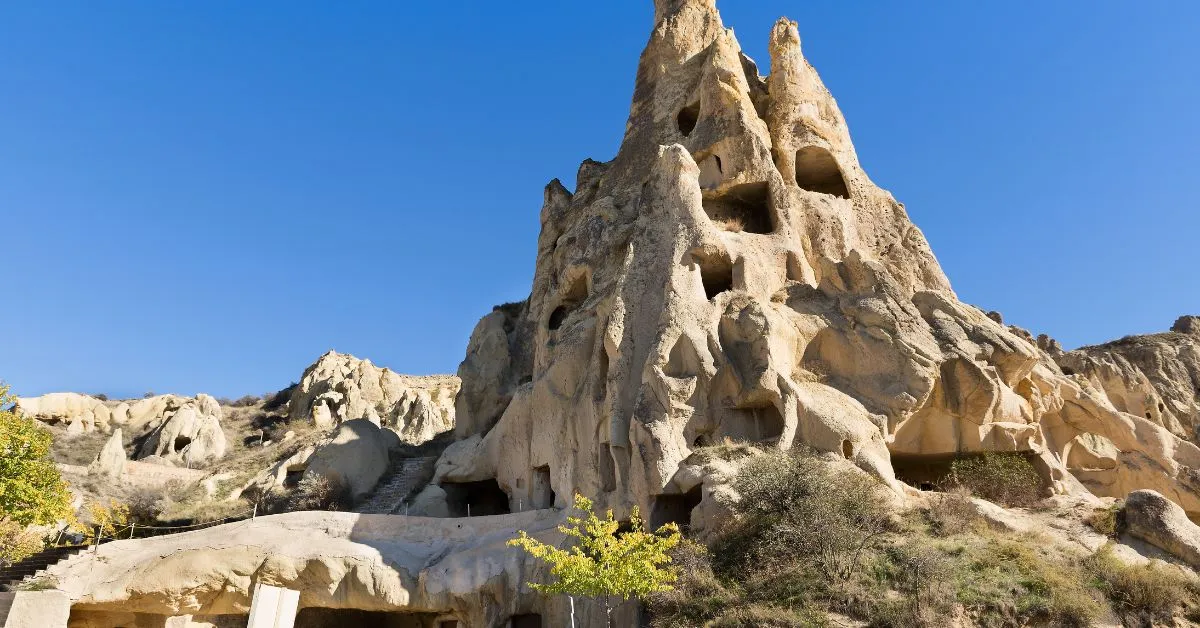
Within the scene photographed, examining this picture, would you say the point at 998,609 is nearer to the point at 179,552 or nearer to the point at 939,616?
the point at 939,616

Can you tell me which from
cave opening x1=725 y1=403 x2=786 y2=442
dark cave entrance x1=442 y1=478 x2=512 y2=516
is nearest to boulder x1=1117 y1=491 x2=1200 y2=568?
cave opening x1=725 y1=403 x2=786 y2=442

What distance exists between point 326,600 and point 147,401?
35185 millimetres

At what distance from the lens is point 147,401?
157 ft

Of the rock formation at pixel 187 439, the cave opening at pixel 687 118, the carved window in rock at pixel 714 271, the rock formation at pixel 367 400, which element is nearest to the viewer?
the carved window in rock at pixel 714 271

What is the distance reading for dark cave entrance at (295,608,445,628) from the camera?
73.4ft

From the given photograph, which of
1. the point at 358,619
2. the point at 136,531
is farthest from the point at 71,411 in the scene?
the point at 358,619

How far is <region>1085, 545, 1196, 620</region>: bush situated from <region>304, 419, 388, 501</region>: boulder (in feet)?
72.6

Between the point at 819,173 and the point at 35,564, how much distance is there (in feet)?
84.1

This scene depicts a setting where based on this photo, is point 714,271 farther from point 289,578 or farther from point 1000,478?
point 289,578

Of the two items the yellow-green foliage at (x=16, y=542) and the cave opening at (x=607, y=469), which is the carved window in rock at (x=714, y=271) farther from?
the yellow-green foliage at (x=16, y=542)

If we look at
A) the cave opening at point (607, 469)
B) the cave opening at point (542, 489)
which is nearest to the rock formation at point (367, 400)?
the cave opening at point (542, 489)

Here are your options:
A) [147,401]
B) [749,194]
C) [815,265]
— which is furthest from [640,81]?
[147,401]

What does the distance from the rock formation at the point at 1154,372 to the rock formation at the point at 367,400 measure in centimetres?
2795

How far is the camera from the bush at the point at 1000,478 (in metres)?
20.0
